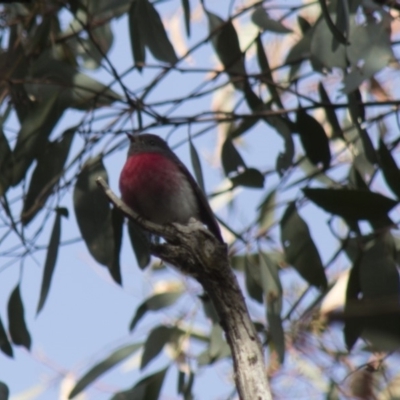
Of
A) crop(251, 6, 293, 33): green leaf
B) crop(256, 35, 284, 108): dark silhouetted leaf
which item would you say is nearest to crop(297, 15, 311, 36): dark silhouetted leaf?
crop(256, 35, 284, 108): dark silhouetted leaf

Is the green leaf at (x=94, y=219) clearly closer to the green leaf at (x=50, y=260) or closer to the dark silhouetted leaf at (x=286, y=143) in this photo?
the green leaf at (x=50, y=260)

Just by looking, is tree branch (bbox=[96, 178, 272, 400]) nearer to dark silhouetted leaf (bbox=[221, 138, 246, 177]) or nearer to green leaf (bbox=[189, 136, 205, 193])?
green leaf (bbox=[189, 136, 205, 193])

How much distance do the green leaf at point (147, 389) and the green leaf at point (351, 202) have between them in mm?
1254

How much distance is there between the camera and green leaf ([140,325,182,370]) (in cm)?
430

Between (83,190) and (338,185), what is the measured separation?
1027 millimetres

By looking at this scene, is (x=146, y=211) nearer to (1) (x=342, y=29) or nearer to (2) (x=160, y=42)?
(2) (x=160, y=42)

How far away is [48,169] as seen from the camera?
3.96 m

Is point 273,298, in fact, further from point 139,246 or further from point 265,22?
point 265,22

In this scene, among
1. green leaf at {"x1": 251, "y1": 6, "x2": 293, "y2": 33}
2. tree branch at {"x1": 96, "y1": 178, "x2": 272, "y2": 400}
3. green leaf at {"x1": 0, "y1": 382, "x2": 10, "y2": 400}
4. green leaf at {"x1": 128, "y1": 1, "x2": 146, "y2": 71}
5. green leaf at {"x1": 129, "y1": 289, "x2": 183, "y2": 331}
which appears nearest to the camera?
tree branch at {"x1": 96, "y1": 178, "x2": 272, "y2": 400}

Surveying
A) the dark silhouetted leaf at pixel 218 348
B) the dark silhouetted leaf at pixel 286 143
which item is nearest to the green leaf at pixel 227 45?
the dark silhouetted leaf at pixel 286 143

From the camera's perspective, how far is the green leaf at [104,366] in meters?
4.10

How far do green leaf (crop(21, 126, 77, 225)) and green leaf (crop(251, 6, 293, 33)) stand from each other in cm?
82

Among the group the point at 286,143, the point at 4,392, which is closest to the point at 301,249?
the point at 286,143

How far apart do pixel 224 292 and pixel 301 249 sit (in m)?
1.27
